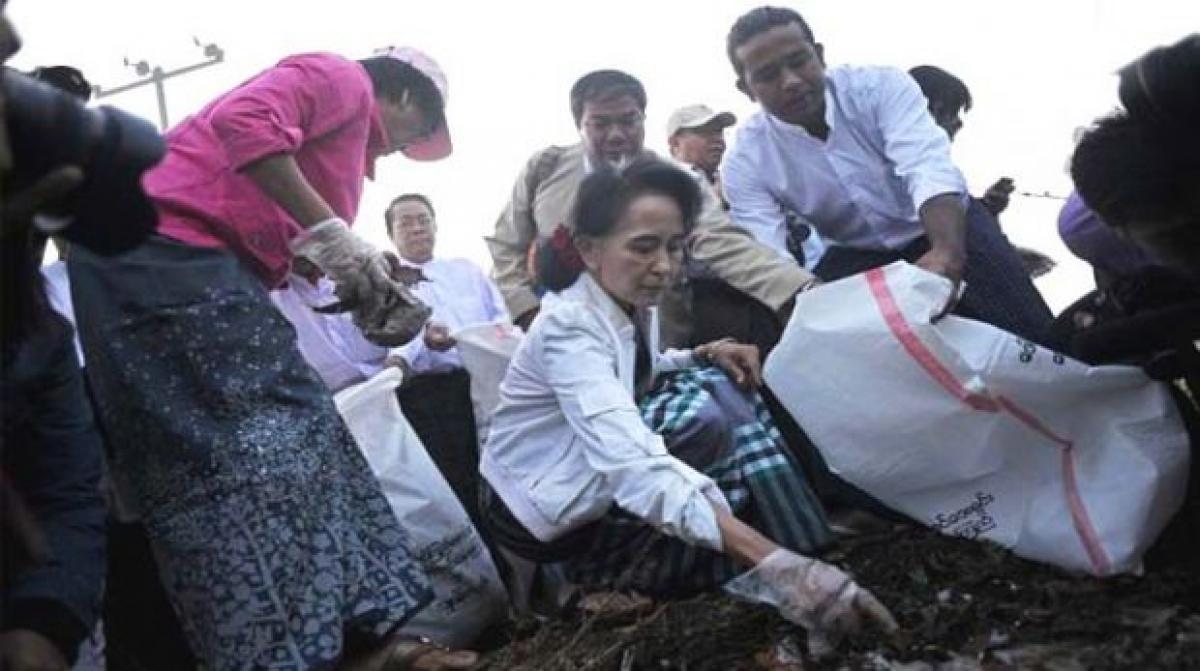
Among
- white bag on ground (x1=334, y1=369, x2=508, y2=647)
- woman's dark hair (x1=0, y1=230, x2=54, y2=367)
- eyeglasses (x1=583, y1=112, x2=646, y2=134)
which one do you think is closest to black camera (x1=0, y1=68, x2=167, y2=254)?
woman's dark hair (x1=0, y1=230, x2=54, y2=367)

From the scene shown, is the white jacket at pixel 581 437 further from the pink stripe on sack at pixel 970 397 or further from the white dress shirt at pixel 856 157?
the white dress shirt at pixel 856 157

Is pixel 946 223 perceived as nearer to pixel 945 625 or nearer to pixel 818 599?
pixel 945 625

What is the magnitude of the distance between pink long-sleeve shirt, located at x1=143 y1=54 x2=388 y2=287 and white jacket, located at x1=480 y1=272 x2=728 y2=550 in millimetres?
571

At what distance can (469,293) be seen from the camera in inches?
176

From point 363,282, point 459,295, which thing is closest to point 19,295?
point 363,282

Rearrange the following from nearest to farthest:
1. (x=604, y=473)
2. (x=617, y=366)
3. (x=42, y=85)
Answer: (x=42, y=85) < (x=604, y=473) < (x=617, y=366)

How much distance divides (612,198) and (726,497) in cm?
75

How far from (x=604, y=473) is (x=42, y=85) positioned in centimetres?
154

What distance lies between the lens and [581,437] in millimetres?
2734

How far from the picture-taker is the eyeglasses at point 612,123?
Answer: 4.05m

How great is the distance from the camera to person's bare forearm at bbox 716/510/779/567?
7.67 ft

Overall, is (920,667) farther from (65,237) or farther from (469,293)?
(469,293)

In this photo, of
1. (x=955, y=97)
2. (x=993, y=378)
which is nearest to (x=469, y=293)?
(x=955, y=97)

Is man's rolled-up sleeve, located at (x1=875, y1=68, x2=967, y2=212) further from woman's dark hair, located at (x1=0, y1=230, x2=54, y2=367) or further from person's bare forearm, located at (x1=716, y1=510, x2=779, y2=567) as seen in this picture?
woman's dark hair, located at (x1=0, y1=230, x2=54, y2=367)
